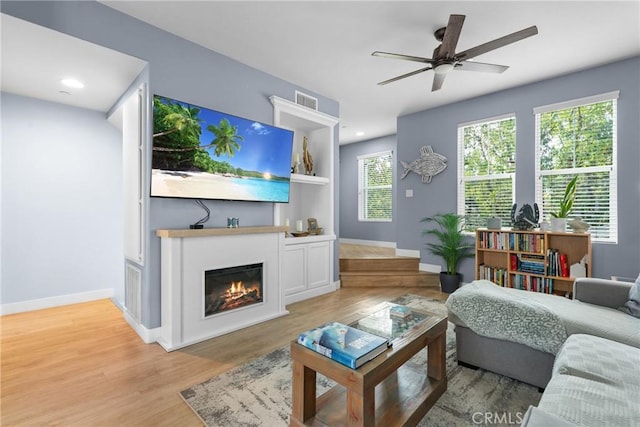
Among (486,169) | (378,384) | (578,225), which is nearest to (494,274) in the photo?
(578,225)

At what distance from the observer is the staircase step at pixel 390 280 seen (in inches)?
182

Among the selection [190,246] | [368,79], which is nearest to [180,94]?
[190,246]

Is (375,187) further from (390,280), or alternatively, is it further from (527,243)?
(527,243)

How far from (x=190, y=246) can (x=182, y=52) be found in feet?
6.15

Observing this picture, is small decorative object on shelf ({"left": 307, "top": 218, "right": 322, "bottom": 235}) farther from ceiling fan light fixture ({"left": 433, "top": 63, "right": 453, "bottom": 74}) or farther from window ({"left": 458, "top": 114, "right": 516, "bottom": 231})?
ceiling fan light fixture ({"left": 433, "top": 63, "right": 453, "bottom": 74})

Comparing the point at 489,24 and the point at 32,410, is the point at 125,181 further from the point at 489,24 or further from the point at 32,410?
the point at 489,24

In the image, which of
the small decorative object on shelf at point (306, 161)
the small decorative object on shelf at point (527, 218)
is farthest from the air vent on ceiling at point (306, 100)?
the small decorative object on shelf at point (527, 218)

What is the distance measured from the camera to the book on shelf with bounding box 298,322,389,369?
133 centimetres

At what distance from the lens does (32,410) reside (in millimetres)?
1755

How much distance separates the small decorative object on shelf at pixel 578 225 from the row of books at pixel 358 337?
8.82 feet

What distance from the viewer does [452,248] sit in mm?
4344

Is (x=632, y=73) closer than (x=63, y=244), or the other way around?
(x=632, y=73)

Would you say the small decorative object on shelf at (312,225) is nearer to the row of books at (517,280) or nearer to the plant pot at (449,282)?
the plant pot at (449,282)

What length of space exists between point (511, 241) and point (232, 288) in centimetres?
342
